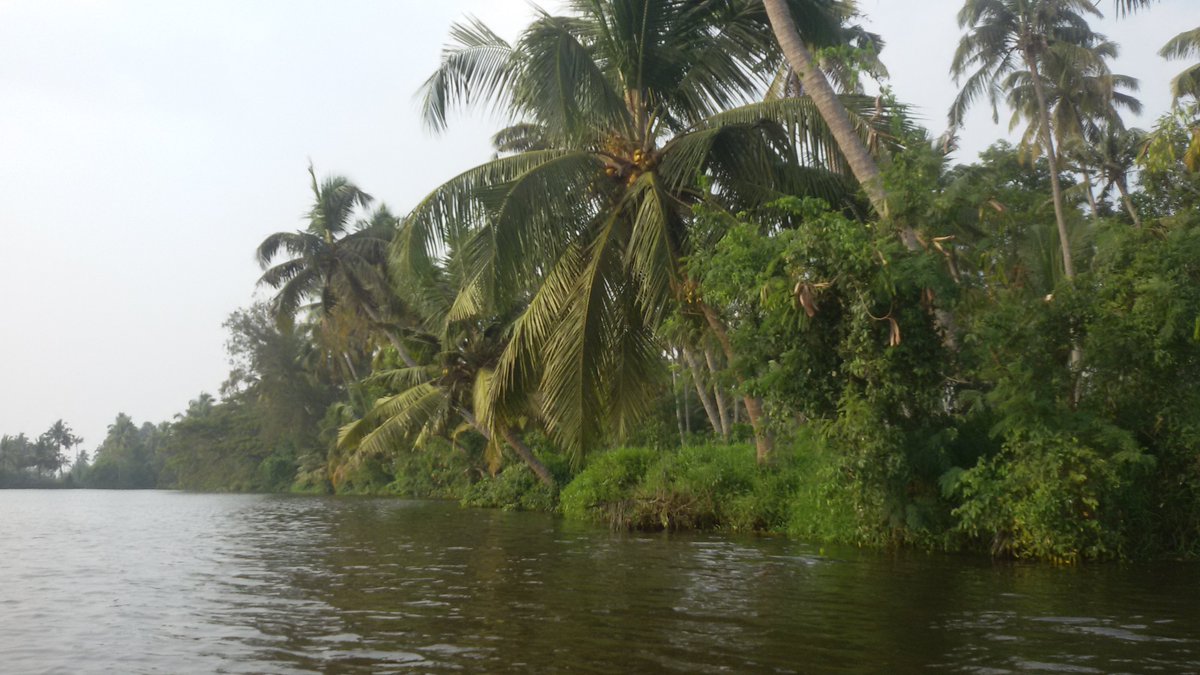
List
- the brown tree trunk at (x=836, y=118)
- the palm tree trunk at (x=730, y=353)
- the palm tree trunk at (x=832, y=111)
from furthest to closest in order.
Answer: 1. the palm tree trunk at (x=730, y=353)
2. the palm tree trunk at (x=832, y=111)
3. the brown tree trunk at (x=836, y=118)

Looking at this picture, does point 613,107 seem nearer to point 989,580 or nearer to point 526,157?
point 526,157

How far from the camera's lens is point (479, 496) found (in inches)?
1156

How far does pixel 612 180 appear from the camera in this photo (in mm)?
15172

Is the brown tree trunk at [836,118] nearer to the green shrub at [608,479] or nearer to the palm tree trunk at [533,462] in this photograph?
the green shrub at [608,479]

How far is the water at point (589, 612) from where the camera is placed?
648 centimetres

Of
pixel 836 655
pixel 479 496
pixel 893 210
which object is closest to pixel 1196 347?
pixel 893 210

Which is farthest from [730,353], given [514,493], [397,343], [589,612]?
[397,343]

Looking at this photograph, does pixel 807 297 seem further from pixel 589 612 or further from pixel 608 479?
pixel 608 479

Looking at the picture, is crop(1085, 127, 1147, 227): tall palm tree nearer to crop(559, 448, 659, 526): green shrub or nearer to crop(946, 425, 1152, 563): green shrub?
crop(559, 448, 659, 526): green shrub

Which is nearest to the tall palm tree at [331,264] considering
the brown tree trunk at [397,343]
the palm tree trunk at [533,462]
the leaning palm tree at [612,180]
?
the brown tree trunk at [397,343]

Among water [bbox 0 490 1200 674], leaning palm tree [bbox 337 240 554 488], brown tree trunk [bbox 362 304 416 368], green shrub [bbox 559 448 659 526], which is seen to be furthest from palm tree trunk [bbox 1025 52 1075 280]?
brown tree trunk [bbox 362 304 416 368]

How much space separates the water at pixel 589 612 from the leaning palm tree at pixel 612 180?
9.12ft

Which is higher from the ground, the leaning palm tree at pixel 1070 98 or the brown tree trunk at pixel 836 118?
the leaning palm tree at pixel 1070 98

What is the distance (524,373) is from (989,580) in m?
7.61
